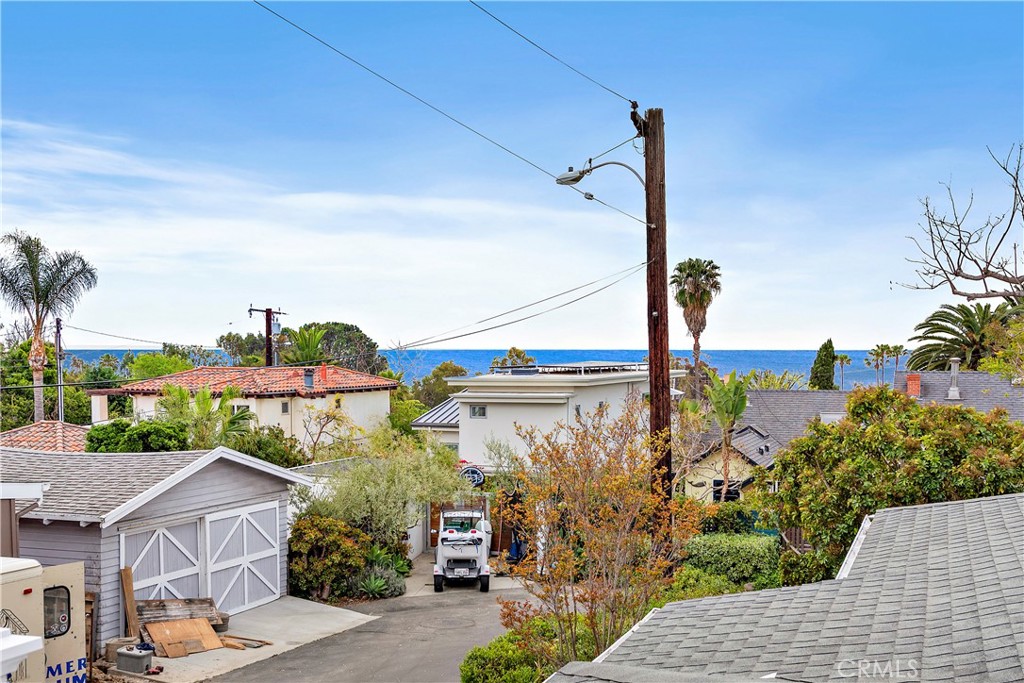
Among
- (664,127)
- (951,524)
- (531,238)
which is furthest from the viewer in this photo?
Answer: (531,238)

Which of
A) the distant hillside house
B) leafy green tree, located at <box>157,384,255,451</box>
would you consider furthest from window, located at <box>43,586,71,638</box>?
the distant hillside house

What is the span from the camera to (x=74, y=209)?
2511 cm

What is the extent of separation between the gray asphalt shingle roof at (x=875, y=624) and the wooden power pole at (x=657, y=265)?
391cm

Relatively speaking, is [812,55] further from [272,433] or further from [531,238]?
[272,433]

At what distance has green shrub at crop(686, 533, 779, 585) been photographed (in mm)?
18094

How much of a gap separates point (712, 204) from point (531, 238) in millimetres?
7816

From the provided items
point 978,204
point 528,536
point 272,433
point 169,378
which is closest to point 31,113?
point 272,433

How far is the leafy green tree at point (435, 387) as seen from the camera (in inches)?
2245

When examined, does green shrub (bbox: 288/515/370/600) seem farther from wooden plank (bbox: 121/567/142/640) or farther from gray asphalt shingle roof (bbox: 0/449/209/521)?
wooden plank (bbox: 121/567/142/640)

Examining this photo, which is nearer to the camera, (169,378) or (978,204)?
(978,204)

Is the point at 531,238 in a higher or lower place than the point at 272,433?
higher

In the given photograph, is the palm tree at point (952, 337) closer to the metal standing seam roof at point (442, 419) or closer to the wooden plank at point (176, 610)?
the metal standing seam roof at point (442, 419)

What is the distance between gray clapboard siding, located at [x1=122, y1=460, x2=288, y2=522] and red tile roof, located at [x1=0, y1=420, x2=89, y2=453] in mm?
9252

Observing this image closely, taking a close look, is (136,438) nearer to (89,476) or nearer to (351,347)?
(89,476)
